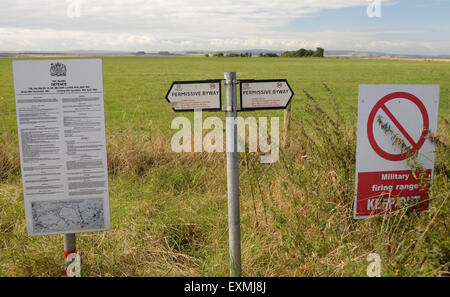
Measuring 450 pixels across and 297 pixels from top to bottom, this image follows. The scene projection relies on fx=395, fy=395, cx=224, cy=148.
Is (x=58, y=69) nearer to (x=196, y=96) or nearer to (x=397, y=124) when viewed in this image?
(x=196, y=96)

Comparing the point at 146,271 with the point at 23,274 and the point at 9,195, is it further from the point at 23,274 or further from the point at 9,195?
the point at 9,195

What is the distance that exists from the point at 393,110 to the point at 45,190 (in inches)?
107

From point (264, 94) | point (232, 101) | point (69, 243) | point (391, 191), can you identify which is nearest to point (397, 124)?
point (391, 191)

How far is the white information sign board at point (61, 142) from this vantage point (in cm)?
282

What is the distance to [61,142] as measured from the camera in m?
2.87

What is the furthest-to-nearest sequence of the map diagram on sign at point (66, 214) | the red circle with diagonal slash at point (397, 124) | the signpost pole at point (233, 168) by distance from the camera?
1. the red circle with diagonal slash at point (397, 124)
2. the map diagram on sign at point (66, 214)
3. the signpost pole at point (233, 168)

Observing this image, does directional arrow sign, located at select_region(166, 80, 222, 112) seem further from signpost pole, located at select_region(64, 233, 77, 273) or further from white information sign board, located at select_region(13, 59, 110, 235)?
signpost pole, located at select_region(64, 233, 77, 273)

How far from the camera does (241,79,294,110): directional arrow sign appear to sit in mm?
2826

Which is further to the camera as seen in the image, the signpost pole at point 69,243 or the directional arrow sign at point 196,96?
the signpost pole at point 69,243

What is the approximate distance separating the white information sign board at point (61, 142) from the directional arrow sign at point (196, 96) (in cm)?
56

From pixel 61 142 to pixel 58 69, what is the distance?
52 centimetres

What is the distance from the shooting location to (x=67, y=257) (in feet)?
9.96

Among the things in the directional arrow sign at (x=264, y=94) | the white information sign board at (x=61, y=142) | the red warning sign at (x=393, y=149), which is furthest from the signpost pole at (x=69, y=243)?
the red warning sign at (x=393, y=149)

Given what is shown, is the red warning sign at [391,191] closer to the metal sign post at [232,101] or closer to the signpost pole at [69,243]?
the metal sign post at [232,101]
